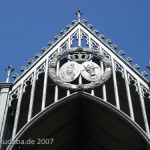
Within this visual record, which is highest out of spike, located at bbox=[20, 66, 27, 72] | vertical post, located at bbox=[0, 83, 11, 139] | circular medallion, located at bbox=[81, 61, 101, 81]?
spike, located at bbox=[20, 66, 27, 72]

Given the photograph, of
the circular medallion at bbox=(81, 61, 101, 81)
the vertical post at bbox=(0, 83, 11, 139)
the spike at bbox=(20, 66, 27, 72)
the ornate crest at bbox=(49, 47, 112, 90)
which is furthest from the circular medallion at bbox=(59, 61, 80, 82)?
the vertical post at bbox=(0, 83, 11, 139)

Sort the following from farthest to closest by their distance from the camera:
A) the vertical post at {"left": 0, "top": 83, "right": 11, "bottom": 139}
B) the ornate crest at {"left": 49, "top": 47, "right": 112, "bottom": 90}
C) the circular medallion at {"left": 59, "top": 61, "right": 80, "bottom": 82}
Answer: the circular medallion at {"left": 59, "top": 61, "right": 80, "bottom": 82}, the ornate crest at {"left": 49, "top": 47, "right": 112, "bottom": 90}, the vertical post at {"left": 0, "top": 83, "right": 11, "bottom": 139}

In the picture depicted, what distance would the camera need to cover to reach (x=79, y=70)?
49.0 ft

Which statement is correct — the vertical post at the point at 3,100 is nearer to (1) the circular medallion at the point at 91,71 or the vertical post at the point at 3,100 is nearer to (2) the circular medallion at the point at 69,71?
(2) the circular medallion at the point at 69,71

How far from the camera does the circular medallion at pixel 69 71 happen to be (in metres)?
14.7

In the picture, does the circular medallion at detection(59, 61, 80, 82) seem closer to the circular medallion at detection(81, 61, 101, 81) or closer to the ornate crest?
the ornate crest

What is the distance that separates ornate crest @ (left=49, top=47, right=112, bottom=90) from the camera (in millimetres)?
14328

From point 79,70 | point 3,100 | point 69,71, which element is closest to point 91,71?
point 79,70

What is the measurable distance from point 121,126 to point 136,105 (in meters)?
1.41

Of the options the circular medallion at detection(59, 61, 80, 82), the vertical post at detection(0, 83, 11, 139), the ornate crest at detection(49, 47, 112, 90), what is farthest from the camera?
the circular medallion at detection(59, 61, 80, 82)

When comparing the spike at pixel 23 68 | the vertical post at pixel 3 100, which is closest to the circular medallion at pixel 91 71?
the spike at pixel 23 68

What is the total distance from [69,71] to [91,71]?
0.83 meters

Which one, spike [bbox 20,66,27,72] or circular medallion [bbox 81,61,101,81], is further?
spike [bbox 20,66,27,72]

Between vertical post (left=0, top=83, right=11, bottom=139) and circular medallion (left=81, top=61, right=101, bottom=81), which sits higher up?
circular medallion (left=81, top=61, right=101, bottom=81)
